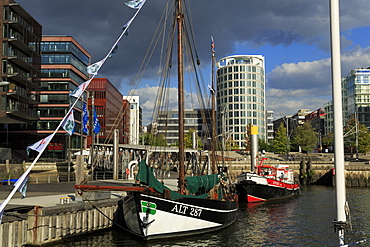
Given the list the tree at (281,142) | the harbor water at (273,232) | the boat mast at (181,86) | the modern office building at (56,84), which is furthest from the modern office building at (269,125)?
the boat mast at (181,86)

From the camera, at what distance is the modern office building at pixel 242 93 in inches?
6167

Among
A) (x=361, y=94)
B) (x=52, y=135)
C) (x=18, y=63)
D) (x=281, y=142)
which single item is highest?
(x=361, y=94)

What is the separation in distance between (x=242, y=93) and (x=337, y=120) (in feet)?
503

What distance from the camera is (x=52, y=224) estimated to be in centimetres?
1942

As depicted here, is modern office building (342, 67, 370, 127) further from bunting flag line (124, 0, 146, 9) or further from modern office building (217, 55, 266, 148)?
bunting flag line (124, 0, 146, 9)

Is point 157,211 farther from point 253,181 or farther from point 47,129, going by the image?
point 47,129

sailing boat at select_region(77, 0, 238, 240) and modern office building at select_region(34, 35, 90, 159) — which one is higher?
modern office building at select_region(34, 35, 90, 159)

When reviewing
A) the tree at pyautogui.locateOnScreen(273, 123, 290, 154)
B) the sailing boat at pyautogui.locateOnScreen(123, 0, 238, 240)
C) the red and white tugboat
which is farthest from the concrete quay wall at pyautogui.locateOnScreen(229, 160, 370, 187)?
the tree at pyautogui.locateOnScreen(273, 123, 290, 154)

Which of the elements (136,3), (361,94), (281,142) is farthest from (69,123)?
(361,94)

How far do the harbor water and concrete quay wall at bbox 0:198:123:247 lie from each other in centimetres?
56

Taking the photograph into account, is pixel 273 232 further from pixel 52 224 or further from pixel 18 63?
pixel 18 63

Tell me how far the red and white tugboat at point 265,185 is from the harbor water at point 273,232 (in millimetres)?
2821

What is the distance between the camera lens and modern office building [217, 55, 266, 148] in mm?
156637

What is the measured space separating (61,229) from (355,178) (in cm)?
A: 5306
